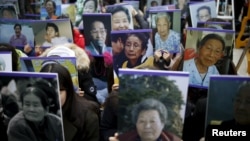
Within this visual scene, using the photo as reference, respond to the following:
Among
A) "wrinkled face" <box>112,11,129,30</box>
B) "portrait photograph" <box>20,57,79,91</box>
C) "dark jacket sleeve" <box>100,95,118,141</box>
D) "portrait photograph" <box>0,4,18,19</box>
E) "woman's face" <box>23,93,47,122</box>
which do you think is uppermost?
"portrait photograph" <box>0,4,18,19</box>

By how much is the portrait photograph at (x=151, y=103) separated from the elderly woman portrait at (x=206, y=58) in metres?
0.87

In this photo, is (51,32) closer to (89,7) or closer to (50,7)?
(89,7)

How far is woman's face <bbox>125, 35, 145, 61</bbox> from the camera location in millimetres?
2240

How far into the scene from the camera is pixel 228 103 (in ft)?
4.09

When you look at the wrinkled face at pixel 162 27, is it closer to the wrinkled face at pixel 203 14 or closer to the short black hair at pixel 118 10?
the short black hair at pixel 118 10

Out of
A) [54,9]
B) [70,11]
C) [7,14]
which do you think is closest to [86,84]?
[7,14]

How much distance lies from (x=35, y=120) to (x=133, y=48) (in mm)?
1107

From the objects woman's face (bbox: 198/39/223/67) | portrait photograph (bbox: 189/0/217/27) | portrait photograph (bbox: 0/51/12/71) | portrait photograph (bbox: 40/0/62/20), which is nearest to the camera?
portrait photograph (bbox: 0/51/12/71)

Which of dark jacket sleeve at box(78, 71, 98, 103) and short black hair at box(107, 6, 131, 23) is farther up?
short black hair at box(107, 6, 131, 23)

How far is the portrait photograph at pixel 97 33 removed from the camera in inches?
117

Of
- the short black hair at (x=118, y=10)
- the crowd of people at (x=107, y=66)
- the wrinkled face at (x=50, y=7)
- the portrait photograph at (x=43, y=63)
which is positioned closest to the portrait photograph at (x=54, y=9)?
the wrinkled face at (x=50, y=7)

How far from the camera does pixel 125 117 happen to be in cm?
124

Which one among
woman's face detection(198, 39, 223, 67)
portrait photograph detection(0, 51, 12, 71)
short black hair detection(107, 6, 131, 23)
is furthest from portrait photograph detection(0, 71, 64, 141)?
short black hair detection(107, 6, 131, 23)

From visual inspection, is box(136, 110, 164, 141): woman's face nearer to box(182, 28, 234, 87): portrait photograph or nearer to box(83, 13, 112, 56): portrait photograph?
box(182, 28, 234, 87): portrait photograph
